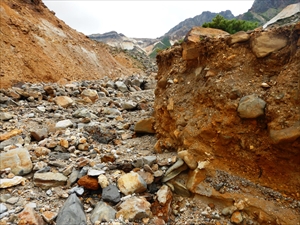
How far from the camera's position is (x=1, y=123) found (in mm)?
5062

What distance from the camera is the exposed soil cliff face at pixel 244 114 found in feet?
8.51

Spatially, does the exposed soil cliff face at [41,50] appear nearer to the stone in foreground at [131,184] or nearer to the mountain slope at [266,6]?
the stone in foreground at [131,184]

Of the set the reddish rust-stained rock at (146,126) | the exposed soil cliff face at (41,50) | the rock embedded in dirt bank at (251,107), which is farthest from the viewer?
the exposed soil cliff face at (41,50)

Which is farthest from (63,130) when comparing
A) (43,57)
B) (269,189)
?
(43,57)

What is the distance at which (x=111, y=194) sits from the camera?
Result: 2938 mm

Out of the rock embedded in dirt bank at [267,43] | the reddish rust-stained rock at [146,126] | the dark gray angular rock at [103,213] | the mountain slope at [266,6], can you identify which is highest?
the mountain slope at [266,6]

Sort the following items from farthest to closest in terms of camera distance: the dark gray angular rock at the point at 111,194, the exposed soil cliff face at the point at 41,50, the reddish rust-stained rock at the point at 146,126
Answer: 1. the exposed soil cliff face at the point at 41,50
2. the reddish rust-stained rock at the point at 146,126
3. the dark gray angular rock at the point at 111,194

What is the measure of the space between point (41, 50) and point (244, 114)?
44.3 ft

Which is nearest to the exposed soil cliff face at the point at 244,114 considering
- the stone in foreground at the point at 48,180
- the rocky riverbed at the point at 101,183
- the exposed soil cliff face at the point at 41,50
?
the rocky riverbed at the point at 101,183

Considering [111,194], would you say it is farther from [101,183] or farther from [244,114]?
[244,114]

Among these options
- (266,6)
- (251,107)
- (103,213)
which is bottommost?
(103,213)

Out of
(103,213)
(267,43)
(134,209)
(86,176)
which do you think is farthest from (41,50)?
(267,43)

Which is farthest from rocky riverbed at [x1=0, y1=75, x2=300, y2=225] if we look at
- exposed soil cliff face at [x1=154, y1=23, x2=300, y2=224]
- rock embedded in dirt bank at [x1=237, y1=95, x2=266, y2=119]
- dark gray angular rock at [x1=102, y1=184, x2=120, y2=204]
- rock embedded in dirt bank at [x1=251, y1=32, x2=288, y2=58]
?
rock embedded in dirt bank at [x1=251, y1=32, x2=288, y2=58]

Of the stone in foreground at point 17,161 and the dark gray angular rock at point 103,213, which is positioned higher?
the stone in foreground at point 17,161
